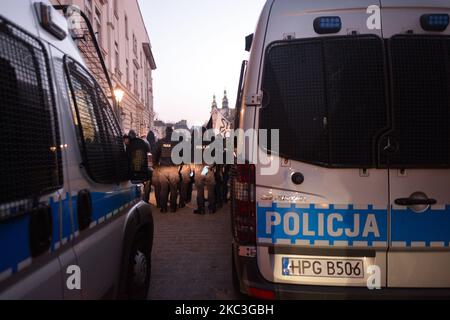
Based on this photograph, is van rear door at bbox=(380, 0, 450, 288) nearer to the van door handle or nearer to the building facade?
the van door handle

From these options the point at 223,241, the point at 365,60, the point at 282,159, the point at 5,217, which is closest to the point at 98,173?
the point at 5,217

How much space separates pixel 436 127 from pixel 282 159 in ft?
3.48

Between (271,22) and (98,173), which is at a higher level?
(271,22)

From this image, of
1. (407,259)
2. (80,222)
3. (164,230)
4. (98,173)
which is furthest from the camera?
(164,230)

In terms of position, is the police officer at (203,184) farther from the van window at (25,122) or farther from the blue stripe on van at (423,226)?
the van window at (25,122)

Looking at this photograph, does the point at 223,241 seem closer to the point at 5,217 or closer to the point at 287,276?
the point at 287,276

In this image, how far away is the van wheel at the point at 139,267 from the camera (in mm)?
3076

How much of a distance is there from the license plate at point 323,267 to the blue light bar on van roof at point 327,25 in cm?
159

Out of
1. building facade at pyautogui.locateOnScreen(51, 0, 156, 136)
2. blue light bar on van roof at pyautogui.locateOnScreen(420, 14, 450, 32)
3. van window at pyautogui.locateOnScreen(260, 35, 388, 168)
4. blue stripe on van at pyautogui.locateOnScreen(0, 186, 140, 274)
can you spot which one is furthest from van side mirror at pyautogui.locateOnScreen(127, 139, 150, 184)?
building facade at pyautogui.locateOnScreen(51, 0, 156, 136)

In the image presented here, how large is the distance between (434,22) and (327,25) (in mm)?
729

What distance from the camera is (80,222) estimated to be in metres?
2.09

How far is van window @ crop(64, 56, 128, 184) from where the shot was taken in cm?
227

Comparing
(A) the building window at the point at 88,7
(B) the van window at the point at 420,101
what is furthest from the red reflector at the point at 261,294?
(A) the building window at the point at 88,7

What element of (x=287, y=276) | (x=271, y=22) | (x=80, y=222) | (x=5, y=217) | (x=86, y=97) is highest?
(x=271, y=22)
